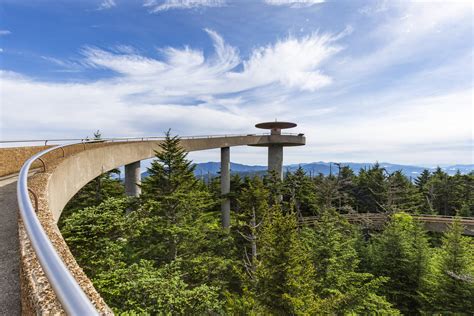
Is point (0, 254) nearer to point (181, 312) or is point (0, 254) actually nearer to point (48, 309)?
point (48, 309)

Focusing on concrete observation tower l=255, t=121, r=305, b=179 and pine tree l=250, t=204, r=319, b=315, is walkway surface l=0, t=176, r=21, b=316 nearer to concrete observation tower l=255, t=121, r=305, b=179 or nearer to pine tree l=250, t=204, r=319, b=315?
pine tree l=250, t=204, r=319, b=315

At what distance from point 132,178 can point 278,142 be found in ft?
69.7

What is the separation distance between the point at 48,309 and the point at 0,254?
2.58 m

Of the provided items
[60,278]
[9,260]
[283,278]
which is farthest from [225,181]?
[60,278]

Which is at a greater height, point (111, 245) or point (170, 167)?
point (170, 167)

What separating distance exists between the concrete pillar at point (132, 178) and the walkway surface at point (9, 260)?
929 cm

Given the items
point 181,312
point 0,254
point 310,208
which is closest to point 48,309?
point 0,254

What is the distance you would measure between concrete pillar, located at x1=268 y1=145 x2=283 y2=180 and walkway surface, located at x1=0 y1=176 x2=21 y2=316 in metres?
29.7

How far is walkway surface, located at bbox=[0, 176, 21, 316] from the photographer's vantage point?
2.78 m

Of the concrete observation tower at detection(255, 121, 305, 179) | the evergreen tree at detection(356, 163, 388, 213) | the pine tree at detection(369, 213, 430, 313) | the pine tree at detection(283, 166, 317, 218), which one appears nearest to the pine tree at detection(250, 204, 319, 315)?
the pine tree at detection(369, 213, 430, 313)

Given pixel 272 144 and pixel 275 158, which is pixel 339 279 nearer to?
pixel 275 158

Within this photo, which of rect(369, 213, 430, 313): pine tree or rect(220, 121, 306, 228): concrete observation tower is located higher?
rect(220, 121, 306, 228): concrete observation tower

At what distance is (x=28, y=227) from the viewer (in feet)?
6.79

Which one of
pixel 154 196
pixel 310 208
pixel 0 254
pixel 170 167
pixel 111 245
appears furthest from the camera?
pixel 310 208
